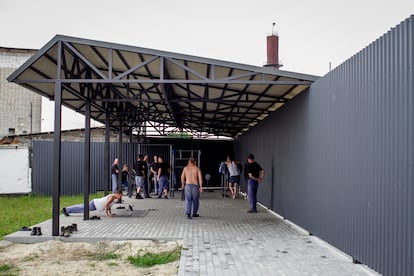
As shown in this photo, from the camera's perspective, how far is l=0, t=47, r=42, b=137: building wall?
31.0 meters

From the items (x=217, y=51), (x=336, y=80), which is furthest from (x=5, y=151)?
(x=217, y=51)

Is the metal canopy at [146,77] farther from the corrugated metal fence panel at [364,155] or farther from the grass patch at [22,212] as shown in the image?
the grass patch at [22,212]

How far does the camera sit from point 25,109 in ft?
107

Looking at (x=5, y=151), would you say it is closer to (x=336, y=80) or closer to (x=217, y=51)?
(x=336, y=80)

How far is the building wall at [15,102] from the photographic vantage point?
31.0m

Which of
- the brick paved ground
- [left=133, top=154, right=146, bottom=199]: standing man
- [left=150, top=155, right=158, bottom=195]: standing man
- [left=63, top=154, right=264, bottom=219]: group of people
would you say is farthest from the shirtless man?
[left=150, top=155, right=158, bottom=195]: standing man

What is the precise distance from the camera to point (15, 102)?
32125 mm

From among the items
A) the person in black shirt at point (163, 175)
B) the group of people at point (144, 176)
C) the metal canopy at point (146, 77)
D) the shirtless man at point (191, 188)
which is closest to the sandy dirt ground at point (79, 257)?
the metal canopy at point (146, 77)

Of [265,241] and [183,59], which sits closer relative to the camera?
[265,241]

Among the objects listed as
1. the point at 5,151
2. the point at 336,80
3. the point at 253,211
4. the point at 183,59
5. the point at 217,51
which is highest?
the point at 217,51

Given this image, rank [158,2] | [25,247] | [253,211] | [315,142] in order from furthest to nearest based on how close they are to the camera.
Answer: [158,2], [253,211], [315,142], [25,247]

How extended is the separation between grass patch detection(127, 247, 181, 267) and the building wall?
2706 centimetres

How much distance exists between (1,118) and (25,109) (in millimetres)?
1755

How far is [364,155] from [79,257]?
183 inches
